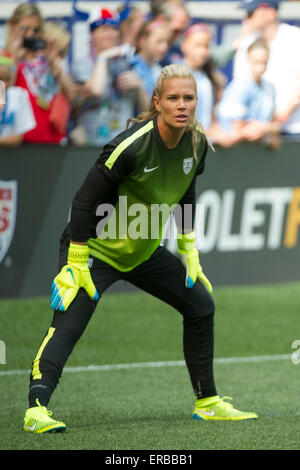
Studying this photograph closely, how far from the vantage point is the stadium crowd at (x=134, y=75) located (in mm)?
10172

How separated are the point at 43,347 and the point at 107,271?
0.58m

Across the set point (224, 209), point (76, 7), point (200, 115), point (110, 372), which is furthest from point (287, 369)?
point (76, 7)

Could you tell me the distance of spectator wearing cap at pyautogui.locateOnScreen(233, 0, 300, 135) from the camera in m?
11.8

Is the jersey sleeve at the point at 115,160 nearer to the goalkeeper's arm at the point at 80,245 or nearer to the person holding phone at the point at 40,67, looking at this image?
the goalkeeper's arm at the point at 80,245

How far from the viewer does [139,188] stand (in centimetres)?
560

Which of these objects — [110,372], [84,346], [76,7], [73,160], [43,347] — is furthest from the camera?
[76,7]

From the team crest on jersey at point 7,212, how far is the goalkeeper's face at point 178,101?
463 centimetres

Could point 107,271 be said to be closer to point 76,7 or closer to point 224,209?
point 224,209

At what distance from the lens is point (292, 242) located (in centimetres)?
1152

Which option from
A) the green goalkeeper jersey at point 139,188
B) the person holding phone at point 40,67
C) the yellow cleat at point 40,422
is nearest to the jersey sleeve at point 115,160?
the green goalkeeper jersey at point 139,188

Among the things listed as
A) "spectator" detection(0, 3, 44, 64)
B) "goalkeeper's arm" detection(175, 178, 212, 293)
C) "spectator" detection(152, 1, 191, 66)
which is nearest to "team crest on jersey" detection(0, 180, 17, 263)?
"spectator" detection(0, 3, 44, 64)

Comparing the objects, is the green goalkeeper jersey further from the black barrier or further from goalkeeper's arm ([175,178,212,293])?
the black barrier

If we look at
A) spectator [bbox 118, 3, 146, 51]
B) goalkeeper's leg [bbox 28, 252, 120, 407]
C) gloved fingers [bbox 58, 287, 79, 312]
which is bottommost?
goalkeeper's leg [bbox 28, 252, 120, 407]

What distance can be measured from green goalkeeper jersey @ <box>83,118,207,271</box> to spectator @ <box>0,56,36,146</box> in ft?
14.2
